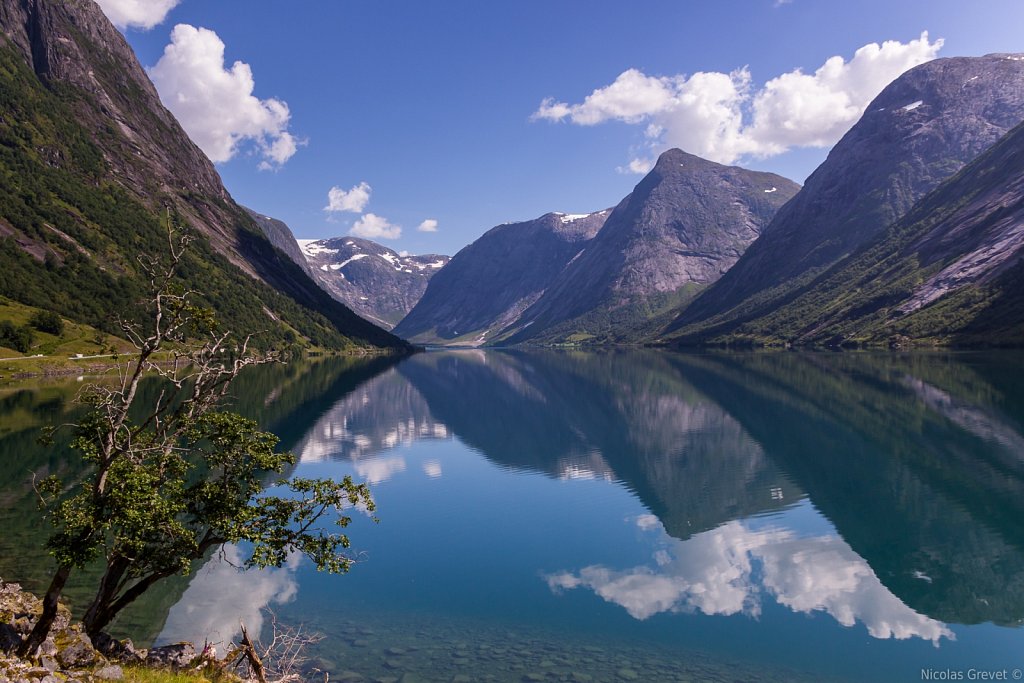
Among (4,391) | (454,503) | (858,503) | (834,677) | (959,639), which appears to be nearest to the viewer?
(834,677)

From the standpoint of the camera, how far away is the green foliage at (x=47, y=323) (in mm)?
148450

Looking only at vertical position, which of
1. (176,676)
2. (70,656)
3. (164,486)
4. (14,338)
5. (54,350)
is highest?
(14,338)

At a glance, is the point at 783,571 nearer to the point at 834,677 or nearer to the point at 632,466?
the point at 834,677

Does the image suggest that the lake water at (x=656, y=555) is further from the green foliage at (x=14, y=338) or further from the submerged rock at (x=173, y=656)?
the green foliage at (x=14, y=338)

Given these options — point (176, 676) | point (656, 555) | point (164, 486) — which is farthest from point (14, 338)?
point (656, 555)

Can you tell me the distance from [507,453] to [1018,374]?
106 m

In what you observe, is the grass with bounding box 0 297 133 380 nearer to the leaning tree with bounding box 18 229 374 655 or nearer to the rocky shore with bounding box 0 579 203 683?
the rocky shore with bounding box 0 579 203 683

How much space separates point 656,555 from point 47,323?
164 meters

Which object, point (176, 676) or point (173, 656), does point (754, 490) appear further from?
point (176, 676)

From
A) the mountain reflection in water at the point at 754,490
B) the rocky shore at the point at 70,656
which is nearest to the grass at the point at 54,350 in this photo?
the mountain reflection in water at the point at 754,490

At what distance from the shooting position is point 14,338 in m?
138

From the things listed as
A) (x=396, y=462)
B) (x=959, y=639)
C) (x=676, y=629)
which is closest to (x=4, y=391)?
(x=396, y=462)

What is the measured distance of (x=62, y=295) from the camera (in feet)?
541

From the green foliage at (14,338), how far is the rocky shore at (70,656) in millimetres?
144133
